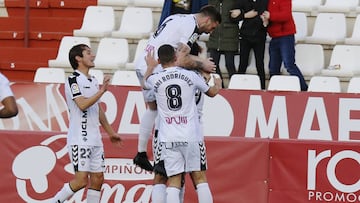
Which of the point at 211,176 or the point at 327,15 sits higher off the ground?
the point at 327,15

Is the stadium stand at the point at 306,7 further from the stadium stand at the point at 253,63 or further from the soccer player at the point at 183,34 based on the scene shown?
the soccer player at the point at 183,34

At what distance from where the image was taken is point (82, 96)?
11.2 meters

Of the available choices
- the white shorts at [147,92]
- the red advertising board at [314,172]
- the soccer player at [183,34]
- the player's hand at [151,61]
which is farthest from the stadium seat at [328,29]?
the player's hand at [151,61]

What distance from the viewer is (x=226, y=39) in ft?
48.8

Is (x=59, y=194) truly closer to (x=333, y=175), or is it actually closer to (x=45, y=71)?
(x=333, y=175)

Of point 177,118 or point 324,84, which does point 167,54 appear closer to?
point 177,118

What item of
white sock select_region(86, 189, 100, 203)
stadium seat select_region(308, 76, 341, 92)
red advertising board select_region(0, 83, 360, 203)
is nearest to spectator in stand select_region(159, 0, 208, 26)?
stadium seat select_region(308, 76, 341, 92)

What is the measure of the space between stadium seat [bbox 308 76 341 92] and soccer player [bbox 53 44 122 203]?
13.2 ft

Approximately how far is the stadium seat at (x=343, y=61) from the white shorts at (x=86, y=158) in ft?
15.4

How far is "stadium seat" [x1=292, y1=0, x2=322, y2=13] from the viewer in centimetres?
1594

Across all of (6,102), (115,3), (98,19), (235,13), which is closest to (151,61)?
(6,102)

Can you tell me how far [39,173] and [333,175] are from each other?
3350mm

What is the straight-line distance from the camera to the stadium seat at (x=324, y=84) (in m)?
14.3

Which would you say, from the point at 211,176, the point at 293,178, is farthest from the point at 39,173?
the point at 293,178
